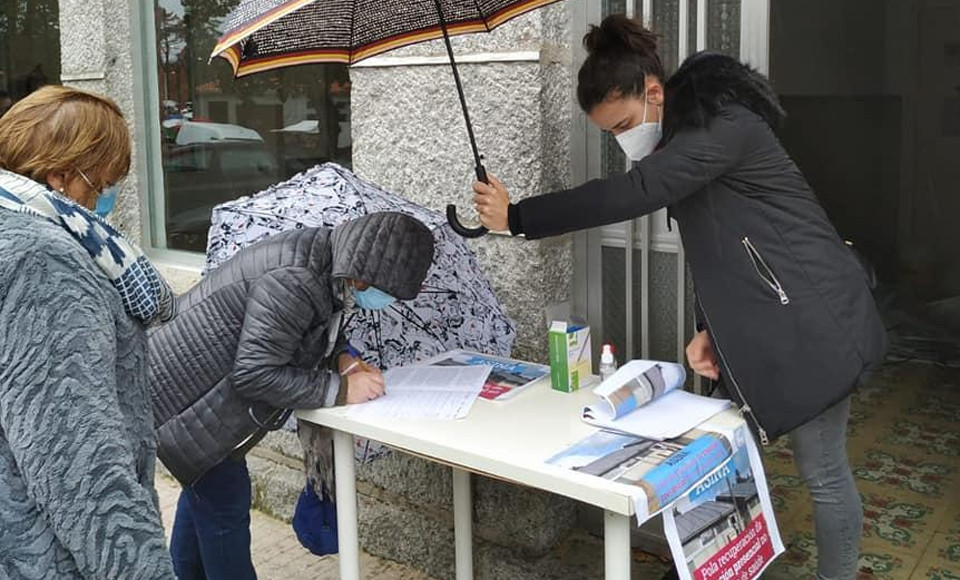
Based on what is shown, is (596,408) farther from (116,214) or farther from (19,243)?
(116,214)

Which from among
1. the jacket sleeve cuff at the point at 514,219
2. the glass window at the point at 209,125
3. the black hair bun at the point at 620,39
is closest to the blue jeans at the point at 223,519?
the jacket sleeve cuff at the point at 514,219

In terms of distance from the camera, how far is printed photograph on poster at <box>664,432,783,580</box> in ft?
6.82

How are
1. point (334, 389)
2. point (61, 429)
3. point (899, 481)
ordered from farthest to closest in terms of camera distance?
point (899, 481), point (334, 389), point (61, 429)

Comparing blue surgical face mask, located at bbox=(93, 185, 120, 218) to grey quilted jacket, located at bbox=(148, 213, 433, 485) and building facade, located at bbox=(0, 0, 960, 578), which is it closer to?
grey quilted jacket, located at bbox=(148, 213, 433, 485)

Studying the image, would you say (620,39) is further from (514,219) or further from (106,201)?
(106,201)

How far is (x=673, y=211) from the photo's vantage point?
8.30 feet

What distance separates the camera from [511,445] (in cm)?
227

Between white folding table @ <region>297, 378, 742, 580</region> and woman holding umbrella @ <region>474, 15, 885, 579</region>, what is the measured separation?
18 centimetres

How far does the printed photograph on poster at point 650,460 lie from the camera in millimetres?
2010

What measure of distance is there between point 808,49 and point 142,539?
270 inches

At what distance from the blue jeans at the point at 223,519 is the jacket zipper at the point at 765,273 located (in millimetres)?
1559

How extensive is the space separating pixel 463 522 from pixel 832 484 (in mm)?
1143

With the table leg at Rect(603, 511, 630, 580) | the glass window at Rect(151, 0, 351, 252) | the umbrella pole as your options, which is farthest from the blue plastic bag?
the glass window at Rect(151, 0, 351, 252)

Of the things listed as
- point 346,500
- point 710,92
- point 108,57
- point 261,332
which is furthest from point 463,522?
point 108,57
